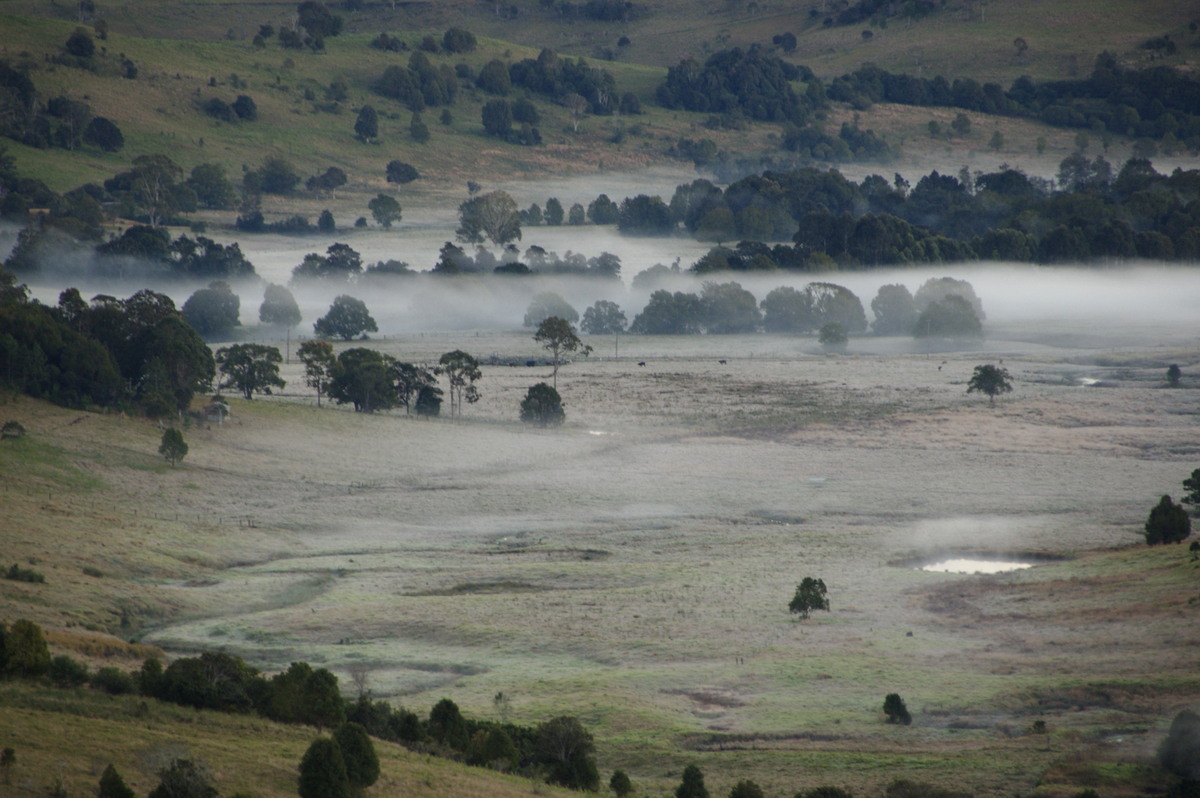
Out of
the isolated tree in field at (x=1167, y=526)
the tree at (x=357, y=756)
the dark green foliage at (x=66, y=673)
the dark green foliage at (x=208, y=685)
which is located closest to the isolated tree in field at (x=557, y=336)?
the isolated tree in field at (x=1167, y=526)

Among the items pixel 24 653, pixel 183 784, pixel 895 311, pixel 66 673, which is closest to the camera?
pixel 183 784

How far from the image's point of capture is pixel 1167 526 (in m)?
62.5

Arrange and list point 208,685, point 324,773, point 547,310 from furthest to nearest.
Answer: point 547,310 < point 208,685 < point 324,773

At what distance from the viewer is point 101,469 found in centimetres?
7612

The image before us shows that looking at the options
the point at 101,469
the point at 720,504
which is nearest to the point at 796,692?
the point at 720,504

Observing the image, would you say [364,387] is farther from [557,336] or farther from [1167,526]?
[1167,526]

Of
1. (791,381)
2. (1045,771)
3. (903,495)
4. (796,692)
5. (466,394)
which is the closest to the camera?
(1045,771)

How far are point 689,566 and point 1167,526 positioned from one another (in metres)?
22.8

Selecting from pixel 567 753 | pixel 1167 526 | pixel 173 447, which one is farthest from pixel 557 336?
pixel 567 753

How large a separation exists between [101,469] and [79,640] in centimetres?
3512

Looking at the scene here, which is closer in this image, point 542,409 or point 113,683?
point 113,683

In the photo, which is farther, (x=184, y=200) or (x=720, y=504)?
(x=184, y=200)

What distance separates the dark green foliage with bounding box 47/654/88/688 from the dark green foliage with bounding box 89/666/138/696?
320mm

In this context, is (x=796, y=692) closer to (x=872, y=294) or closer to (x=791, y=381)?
(x=791, y=381)
